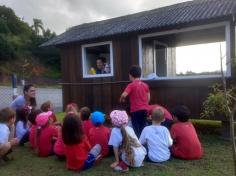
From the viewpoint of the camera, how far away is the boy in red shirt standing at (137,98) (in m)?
6.68

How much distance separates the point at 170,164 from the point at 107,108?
4759 millimetres

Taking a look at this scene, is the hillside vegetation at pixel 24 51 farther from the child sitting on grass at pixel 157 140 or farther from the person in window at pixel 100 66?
the child sitting on grass at pixel 157 140

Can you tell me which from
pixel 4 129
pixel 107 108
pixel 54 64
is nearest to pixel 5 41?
pixel 54 64

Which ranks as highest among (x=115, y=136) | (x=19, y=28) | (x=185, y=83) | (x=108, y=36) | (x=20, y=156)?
(x=19, y=28)

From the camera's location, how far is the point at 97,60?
10641 mm

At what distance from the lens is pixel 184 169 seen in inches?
205

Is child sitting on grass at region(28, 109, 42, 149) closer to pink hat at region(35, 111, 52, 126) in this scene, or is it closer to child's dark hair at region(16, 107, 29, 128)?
child's dark hair at region(16, 107, 29, 128)

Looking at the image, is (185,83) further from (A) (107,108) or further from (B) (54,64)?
(B) (54,64)

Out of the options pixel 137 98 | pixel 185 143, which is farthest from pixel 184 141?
pixel 137 98

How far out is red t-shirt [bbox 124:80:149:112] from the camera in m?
6.70

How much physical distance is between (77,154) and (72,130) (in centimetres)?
44

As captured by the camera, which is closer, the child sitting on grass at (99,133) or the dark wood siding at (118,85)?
the child sitting on grass at (99,133)

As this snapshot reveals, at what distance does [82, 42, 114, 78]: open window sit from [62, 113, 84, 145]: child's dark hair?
16.1 feet

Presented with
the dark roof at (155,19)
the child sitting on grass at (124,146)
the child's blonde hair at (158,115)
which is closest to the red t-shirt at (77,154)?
the child sitting on grass at (124,146)
